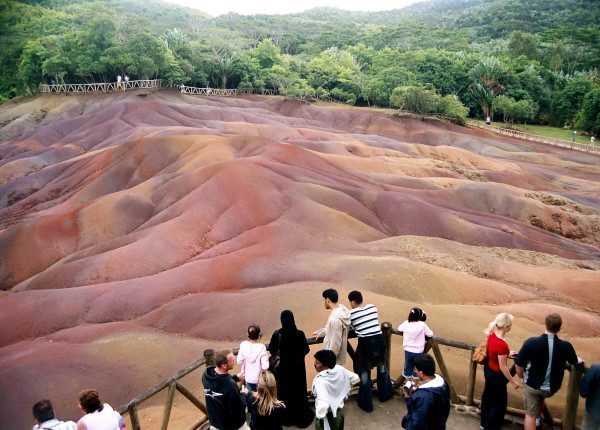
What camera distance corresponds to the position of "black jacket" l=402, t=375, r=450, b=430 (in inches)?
229

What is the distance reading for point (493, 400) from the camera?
287 inches

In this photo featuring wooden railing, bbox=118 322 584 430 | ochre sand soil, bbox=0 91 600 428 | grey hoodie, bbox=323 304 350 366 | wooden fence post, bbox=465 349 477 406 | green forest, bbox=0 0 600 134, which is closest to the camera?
wooden railing, bbox=118 322 584 430

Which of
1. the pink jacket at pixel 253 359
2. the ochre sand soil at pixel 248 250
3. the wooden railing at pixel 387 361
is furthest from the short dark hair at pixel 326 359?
the ochre sand soil at pixel 248 250

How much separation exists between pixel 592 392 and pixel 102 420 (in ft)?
20.7

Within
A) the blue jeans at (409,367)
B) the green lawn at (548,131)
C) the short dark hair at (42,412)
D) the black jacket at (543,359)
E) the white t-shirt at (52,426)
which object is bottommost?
the green lawn at (548,131)

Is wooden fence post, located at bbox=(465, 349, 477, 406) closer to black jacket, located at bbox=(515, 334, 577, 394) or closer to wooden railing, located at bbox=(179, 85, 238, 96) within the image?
black jacket, located at bbox=(515, 334, 577, 394)

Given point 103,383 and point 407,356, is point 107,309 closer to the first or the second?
point 103,383

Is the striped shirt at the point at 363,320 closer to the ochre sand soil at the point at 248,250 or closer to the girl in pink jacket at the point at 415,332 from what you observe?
the girl in pink jacket at the point at 415,332

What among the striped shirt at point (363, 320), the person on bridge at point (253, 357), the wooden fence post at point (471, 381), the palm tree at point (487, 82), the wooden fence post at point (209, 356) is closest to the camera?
the person on bridge at point (253, 357)

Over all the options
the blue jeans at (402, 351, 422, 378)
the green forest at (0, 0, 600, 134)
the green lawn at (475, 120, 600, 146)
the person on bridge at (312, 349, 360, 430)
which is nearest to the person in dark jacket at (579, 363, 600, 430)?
the blue jeans at (402, 351, 422, 378)

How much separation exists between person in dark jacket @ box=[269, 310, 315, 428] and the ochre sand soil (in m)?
4.22

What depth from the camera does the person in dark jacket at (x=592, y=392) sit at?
6.41 metres

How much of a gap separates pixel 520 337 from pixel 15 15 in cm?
10000

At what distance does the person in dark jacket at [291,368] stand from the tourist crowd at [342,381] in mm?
Answer: 15
